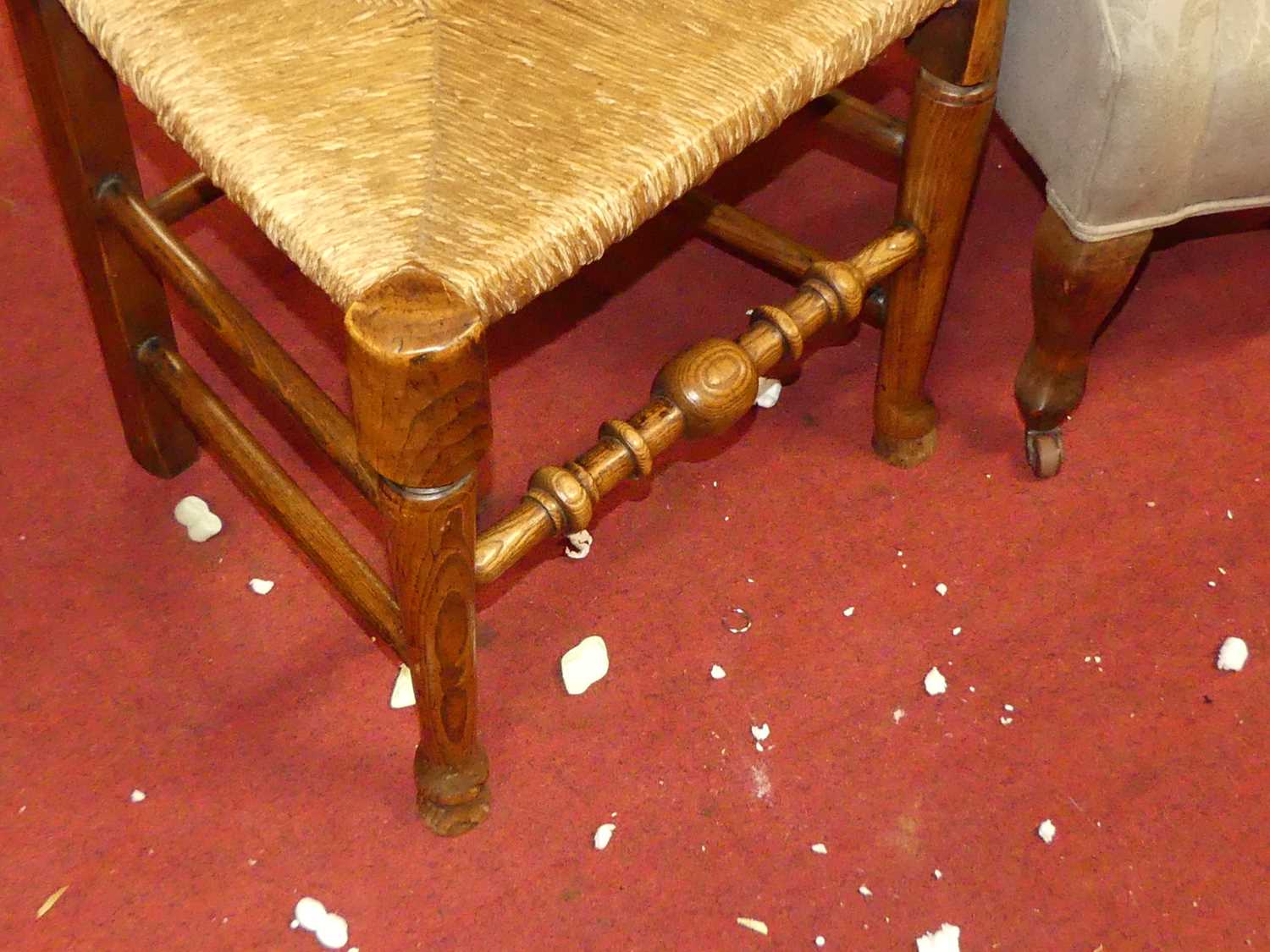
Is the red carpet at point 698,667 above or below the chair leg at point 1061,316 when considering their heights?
below

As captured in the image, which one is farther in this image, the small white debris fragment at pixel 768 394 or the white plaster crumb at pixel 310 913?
the small white debris fragment at pixel 768 394

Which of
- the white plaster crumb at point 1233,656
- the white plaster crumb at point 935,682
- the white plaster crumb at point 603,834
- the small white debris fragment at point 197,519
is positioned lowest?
the white plaster crumb at point 603,834

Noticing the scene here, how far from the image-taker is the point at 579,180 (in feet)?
2.10

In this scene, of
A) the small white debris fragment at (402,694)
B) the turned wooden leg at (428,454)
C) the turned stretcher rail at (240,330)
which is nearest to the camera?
the turned wooden leg at (428,454)

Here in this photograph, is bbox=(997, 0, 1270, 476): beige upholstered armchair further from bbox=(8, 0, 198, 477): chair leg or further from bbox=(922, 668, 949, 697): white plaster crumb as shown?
bbox=(8, 0, 198, 477): chair leg

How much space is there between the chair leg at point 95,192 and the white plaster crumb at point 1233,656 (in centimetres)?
75

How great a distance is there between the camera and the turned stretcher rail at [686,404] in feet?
2.51

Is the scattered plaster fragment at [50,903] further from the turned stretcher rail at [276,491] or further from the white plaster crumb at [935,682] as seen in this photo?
the white plaster crumb at [935,682]

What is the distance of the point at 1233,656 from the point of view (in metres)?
0.98

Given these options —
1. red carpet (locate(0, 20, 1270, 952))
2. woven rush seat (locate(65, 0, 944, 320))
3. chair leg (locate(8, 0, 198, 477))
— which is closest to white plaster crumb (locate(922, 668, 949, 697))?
red carpet (locate(0, 20, 1270, 952))

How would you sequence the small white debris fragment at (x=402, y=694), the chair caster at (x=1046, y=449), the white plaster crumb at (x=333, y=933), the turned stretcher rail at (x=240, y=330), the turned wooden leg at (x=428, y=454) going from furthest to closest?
the chair caster at (x=1046, y=449)
the small white debris fragment at (x=402, y=694)
the white plaster crumb at (x=333, y=933)
the turned stretcher rail at (x=240, y=330)
the turned wooden leg at (x=428, y=454)

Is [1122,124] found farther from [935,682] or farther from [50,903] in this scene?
[50,903]

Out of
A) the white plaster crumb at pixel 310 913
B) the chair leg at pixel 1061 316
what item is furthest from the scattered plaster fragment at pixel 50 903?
the chair leg at pixel 1061 316

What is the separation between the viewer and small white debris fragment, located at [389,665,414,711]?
3.12 ft
